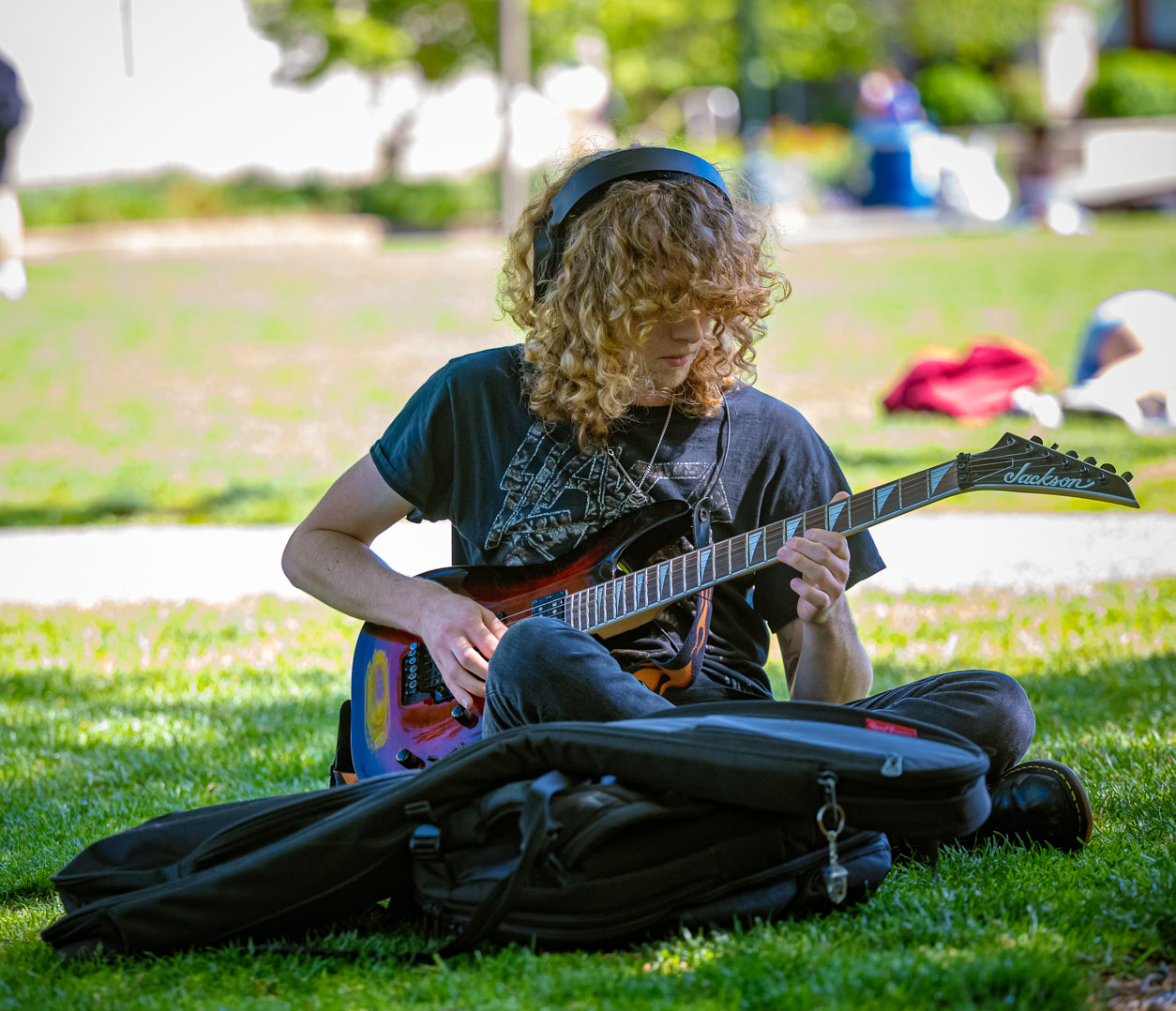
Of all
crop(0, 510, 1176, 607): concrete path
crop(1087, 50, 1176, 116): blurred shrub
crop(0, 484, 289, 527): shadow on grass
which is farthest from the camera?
crop(1087, 50, 1176, 116): blurred shrub

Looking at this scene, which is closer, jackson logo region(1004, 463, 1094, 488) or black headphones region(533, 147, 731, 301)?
jackson logo region(1004, 463, 1094, 488)

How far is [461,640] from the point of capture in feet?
8.70

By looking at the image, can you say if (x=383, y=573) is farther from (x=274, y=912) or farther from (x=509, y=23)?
(x=509, y=23)

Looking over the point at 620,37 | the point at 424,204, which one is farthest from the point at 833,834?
the point at 620,37

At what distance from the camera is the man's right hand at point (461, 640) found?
262 centimetres

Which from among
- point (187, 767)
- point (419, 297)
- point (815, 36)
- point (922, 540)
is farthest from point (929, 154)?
point (187, 767)

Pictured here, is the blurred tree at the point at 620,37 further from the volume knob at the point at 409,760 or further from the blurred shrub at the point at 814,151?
the volume knob at the point at 409,760

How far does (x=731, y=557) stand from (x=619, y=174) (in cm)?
82

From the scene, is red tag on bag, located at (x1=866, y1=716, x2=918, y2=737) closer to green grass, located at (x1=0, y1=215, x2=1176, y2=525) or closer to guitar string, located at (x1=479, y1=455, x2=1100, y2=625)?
guitar string, located at (x1=479, y1=455, x2=1100, y2=625)

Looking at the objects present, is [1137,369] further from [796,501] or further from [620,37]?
[620,37]

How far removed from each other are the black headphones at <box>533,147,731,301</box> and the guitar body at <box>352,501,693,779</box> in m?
0.62

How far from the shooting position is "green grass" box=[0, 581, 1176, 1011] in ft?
6.83

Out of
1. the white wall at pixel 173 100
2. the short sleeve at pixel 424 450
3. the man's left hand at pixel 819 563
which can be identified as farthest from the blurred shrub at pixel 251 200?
the man's left hand at pixel 819 563

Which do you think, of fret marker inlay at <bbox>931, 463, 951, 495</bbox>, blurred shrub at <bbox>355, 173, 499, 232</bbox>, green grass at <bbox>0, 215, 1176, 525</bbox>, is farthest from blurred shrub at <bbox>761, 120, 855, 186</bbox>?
fret marker inlay at <bbox>931, 463, 951, 495</bbox>
